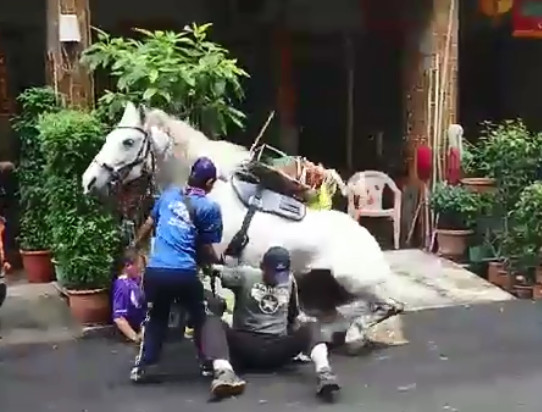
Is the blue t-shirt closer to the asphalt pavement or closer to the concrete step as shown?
the asphalt pavement

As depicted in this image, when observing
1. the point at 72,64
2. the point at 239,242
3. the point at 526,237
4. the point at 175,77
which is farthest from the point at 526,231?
the point at 72,64

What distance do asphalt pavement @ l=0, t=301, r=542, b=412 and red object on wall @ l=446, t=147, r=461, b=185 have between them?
2423 millimetres

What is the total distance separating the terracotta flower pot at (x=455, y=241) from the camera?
31.6 ft

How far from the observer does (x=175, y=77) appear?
23.8ft

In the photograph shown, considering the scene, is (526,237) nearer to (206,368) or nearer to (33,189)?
(206,368)

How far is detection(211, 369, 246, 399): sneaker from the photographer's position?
583 cm

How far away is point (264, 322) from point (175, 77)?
202cm

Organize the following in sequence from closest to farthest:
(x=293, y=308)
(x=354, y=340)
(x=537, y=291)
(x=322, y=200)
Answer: (x=293, y=308) → (x=354, y=340) → (x=322, y=200) → (x=537, y=291)

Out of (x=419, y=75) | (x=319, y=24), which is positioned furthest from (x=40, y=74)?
(x=419, y=75)

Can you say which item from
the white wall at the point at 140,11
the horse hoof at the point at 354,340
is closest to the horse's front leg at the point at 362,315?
the horse hoof at the point at 354,340

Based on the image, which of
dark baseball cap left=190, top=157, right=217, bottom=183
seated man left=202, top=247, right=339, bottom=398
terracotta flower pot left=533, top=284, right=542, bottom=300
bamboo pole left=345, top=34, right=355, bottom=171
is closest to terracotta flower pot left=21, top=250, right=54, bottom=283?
seated man left=202, top=247, right=339, bottom=398

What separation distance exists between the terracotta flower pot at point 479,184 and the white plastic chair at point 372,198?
2.70 ft

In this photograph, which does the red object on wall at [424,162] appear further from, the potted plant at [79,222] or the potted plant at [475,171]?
the potted plant at [79,222]

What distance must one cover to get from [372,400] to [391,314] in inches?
40.4
